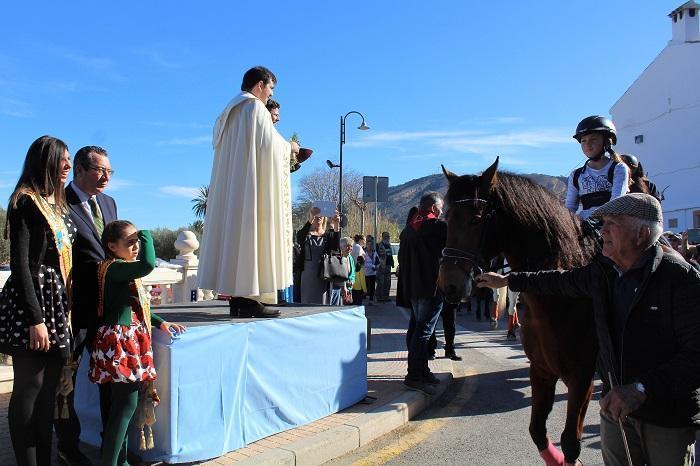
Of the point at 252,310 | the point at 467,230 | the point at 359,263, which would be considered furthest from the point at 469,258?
the point at 359,263

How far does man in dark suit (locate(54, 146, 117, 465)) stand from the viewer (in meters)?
3.62

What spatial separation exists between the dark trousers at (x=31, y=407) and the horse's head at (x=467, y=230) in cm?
238

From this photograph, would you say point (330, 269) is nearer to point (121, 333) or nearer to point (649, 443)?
point (121, 333)

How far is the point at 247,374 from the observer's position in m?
4.27

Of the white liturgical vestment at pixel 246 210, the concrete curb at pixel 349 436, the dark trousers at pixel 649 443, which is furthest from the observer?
the white liturgical vestment at pixel 246 210

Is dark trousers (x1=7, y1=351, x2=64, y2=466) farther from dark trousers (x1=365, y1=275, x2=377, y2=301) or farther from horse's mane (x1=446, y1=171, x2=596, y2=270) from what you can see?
dark trousers (x1=365, y1=275, x2=377, y2=301)

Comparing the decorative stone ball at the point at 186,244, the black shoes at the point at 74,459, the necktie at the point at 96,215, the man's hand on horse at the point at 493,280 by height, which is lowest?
the black shoes at the point at 74,459

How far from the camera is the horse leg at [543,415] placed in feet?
12.3

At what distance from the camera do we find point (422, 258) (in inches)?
260

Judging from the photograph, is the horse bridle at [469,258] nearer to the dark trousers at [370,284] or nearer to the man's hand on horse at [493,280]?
the man's hand on horse at [493,280]

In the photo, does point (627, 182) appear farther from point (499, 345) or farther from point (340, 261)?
point (499, 345)

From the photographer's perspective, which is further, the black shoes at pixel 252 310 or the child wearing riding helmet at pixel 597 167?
the black shoes at pixel 252 310

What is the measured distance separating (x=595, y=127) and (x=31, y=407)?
434cm

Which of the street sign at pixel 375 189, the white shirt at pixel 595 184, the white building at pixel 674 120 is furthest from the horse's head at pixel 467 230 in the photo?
the white building at pixel 674 120
